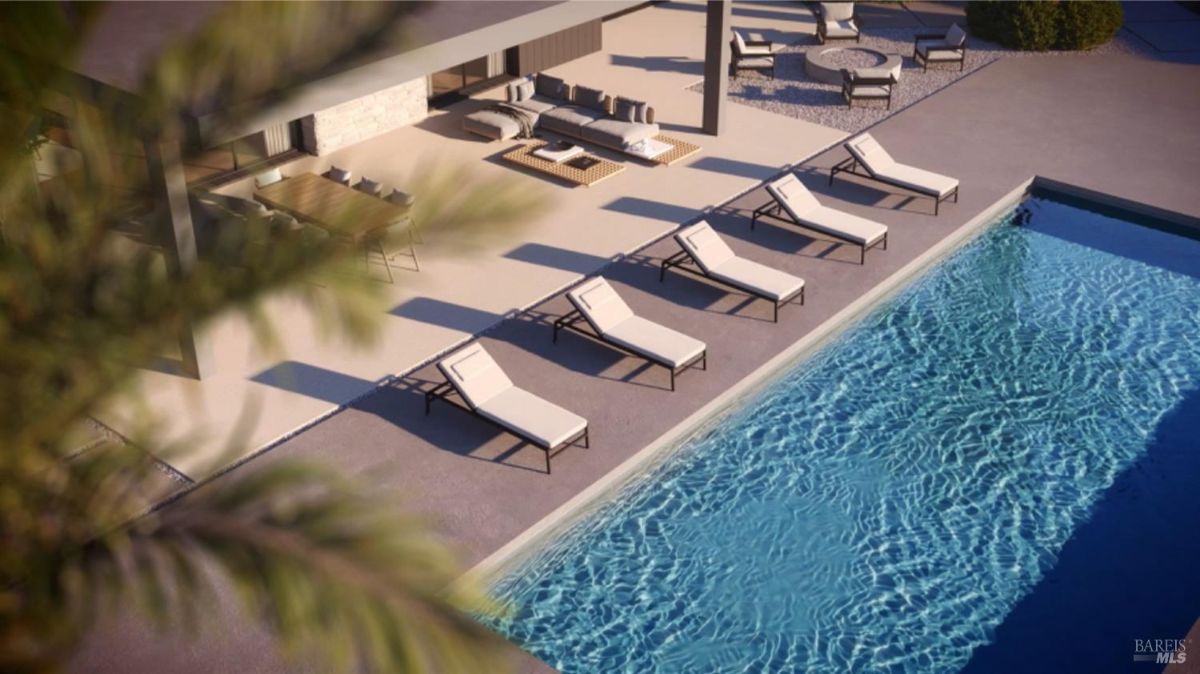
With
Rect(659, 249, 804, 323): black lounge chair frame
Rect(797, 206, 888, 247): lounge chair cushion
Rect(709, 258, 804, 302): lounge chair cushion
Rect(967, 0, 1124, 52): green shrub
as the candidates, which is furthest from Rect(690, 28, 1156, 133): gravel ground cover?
Rect(709, 258, 804, 302): lounge chair cushion

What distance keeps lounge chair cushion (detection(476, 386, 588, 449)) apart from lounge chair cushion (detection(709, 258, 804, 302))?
3.19 m

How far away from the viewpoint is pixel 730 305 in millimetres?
14953

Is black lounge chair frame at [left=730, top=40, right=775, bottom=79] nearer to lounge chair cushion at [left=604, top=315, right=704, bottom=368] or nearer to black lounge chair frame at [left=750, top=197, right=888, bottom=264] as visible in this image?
black lounge chair frame at [left=750, top=197, right=888, bottom=264]

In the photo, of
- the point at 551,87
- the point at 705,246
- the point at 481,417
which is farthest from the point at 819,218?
the point at 481,417

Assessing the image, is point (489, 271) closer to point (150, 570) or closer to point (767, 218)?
point (767, 218)

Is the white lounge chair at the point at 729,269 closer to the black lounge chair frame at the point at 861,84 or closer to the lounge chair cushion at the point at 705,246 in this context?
the lounge chair cushion at the point at 705,246

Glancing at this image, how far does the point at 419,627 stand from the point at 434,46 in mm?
8385

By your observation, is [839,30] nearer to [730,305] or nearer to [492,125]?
[492,125]

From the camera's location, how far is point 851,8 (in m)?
23.9

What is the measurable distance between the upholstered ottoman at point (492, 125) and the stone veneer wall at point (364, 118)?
866 millimetres

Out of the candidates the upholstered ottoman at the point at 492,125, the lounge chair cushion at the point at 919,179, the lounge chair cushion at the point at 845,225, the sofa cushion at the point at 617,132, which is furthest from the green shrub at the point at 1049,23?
the upholstered ottoman at the point at 492,125

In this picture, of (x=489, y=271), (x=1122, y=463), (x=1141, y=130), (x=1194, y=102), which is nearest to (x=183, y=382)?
(x=489, y=271)

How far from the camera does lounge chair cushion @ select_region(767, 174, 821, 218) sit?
16.2m

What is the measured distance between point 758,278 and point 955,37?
10006 millimetres
